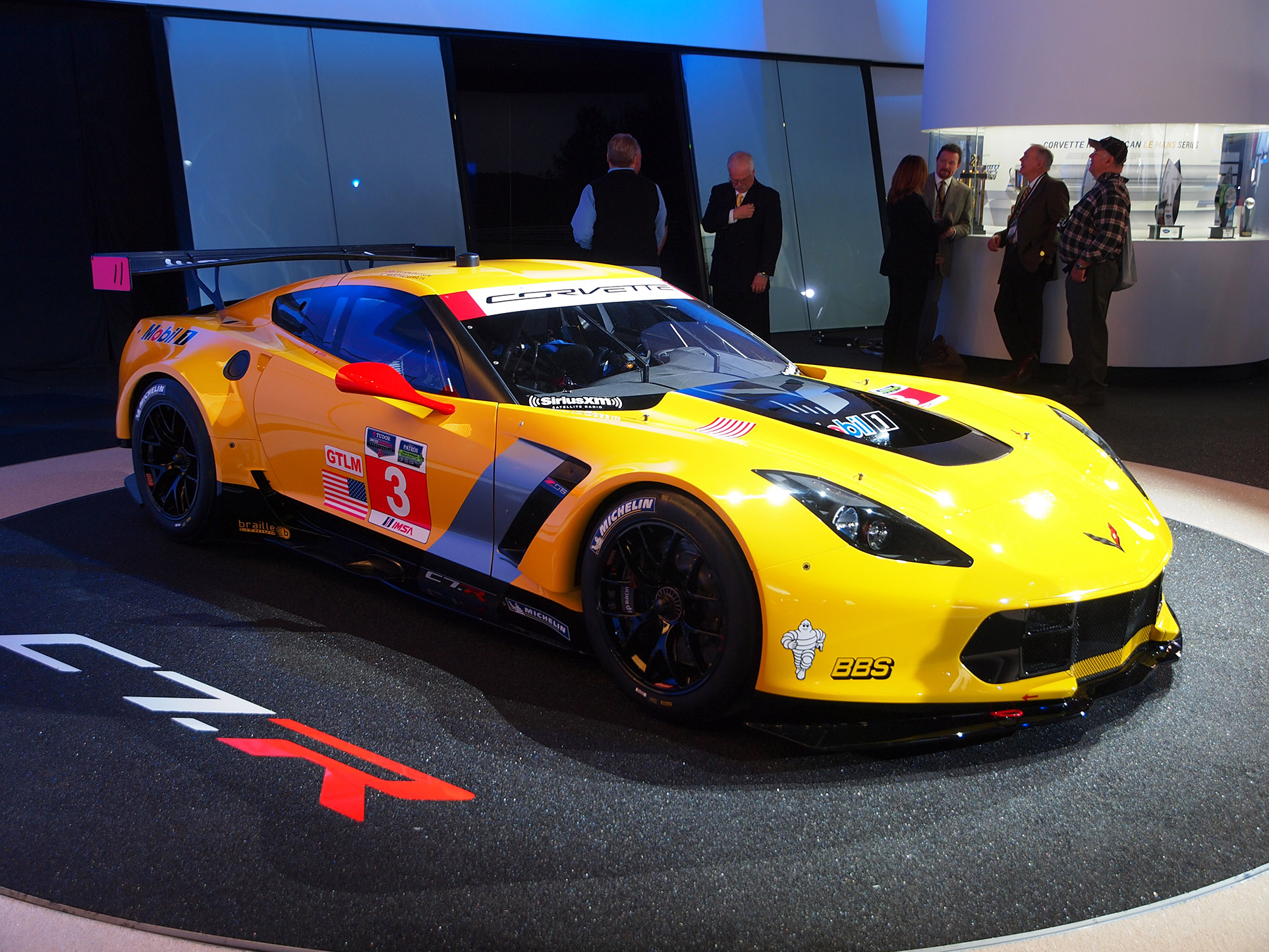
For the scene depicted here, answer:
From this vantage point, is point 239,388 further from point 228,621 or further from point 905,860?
point 905,860

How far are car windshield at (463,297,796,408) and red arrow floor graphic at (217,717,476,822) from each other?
102cm

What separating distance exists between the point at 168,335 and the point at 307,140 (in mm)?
4578

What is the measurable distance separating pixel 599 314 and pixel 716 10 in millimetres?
7579

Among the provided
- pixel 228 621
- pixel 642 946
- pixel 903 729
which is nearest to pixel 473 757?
pixel 642 946

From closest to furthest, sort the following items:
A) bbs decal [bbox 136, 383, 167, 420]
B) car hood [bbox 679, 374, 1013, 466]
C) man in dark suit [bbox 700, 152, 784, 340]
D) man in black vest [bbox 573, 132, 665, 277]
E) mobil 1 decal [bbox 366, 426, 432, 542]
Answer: car hood [bbox 679, 374, 1013, 466] < mobil 1 decal [bbox 366, 426, 432, 542] < bbs decal [bbox 136, 383, 167, 420] < man in black vest [bbox 573, 132, 665, 277] < man in dark suit [bbox 700, 152, 784, 340]

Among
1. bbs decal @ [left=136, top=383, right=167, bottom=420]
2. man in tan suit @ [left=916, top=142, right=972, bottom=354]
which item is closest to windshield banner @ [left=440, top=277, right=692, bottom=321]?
bbs decal @ [left=136, top=383, right=167, bottom=420]

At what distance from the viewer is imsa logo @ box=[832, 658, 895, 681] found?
2266mm

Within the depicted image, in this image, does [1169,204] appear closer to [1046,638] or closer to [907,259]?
[907,259]

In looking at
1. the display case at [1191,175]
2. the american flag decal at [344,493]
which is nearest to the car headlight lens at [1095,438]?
the american flag decal at [344,493]

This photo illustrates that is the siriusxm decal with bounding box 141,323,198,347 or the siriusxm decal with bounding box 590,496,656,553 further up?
the siriusxm decal with bounding box 141,323,198,347

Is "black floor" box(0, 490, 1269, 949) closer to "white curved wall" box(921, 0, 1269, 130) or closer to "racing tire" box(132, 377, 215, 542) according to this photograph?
"racing tire" box(132, 377, 215, 542)

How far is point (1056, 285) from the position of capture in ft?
23.6

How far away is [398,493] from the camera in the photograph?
10.2ft

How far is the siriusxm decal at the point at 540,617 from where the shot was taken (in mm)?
2768
